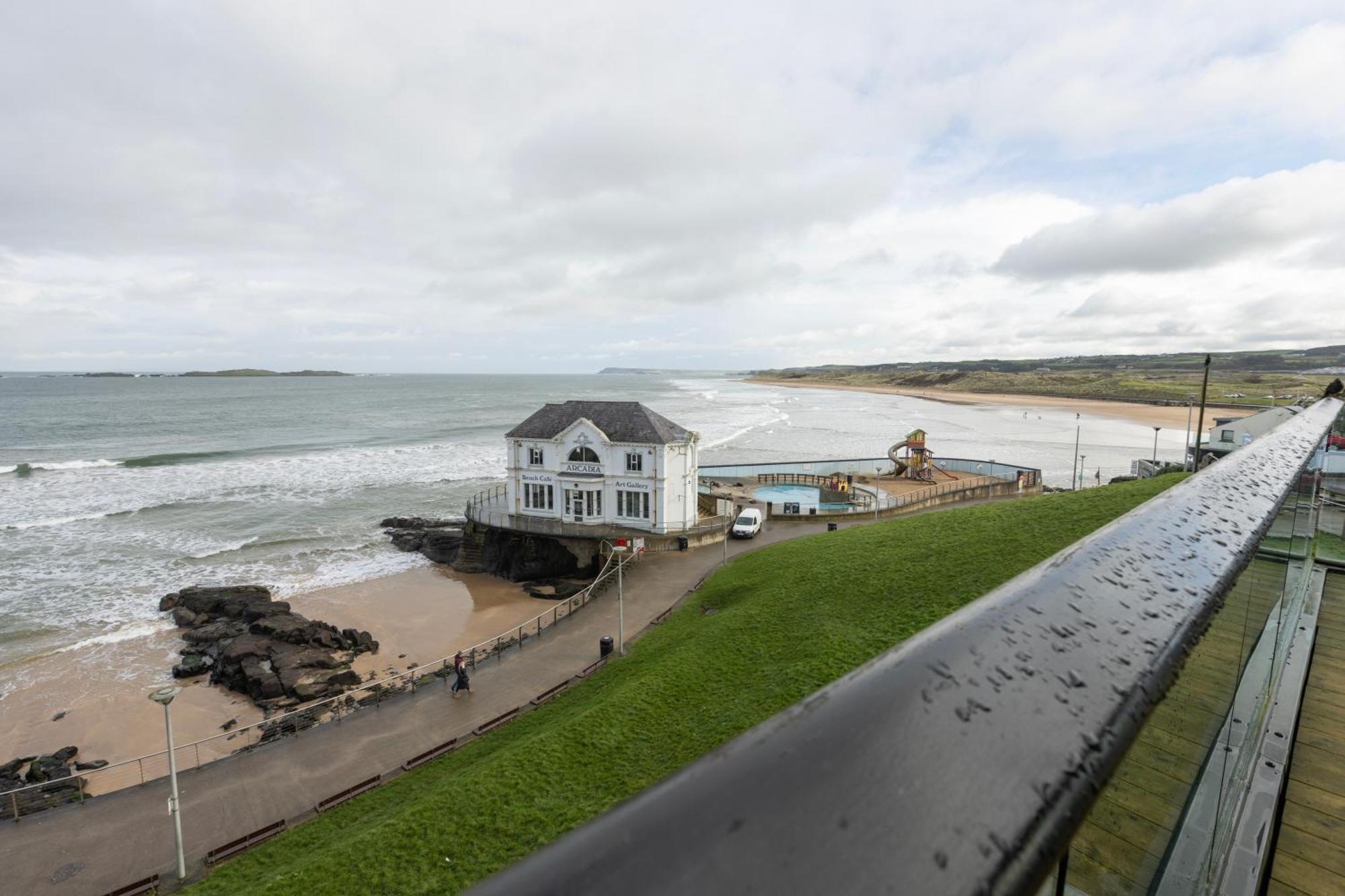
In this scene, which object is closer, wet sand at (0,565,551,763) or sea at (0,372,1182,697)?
wet sand at (0,565,551,763)

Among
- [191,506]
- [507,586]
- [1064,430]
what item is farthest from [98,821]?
[1064,430]

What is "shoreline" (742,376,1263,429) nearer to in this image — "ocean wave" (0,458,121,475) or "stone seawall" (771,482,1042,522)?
"stone seawall" (771,482,1042,522)

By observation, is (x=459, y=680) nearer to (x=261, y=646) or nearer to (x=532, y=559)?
(x=261, y=646)

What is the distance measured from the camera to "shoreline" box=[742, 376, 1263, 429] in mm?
96375

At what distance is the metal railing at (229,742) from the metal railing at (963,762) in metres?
19.1

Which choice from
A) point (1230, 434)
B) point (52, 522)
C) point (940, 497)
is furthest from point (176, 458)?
point (1230, 434)

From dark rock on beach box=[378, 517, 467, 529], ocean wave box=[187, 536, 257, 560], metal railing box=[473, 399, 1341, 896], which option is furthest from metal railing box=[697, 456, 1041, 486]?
metal railing box=[473, 399, 1341, 896]

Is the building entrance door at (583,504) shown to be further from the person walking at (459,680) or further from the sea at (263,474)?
the person walking at (459,680)

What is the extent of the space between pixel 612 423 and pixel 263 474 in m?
44.1

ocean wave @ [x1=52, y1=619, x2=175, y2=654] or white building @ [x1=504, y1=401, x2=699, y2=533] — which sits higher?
white building @ [x1=504, y1=401, x2=699, y2=533]

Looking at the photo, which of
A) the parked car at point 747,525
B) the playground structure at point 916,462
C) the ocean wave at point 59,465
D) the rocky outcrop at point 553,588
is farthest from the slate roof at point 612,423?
the ocean wave at point 59,465

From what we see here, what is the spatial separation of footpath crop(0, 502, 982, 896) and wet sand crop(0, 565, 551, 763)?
5.81 metres

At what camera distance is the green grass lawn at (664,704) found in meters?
10.8

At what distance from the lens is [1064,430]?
3529 inches
